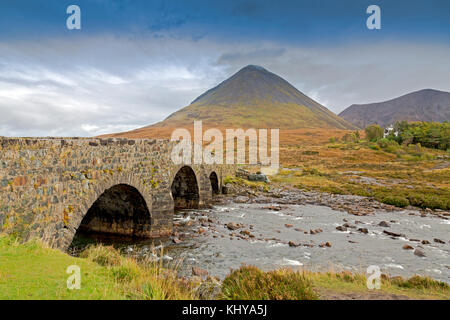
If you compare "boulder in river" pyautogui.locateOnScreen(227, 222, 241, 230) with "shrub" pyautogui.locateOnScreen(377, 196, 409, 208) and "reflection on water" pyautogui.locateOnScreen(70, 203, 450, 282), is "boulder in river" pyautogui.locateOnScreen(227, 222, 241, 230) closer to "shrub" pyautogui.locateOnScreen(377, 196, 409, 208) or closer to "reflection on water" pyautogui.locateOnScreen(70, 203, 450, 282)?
"reflection on water" pyautogui.locateOnScreen(70, 203, 450, 282)

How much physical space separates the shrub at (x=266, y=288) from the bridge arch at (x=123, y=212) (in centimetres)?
768

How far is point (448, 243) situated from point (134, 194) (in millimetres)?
16419

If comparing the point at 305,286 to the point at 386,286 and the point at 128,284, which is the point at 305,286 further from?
the point at 128,284

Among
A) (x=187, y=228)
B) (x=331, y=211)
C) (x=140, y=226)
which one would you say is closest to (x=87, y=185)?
(x=140, y=226)

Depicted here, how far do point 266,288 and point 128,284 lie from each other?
8.77ft

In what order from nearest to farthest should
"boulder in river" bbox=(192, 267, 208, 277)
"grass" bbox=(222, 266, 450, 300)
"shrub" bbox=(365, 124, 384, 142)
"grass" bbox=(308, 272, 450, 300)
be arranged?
"grass" bbox=(222, 266, 450, 300) → "grass" bbox=(308, 272, 450, 300) → "boulder in river" bbox=(192, 267, 208, 277) → "shrub" bbox=(365, 124, 384, 142)

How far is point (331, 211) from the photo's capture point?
79.7ft

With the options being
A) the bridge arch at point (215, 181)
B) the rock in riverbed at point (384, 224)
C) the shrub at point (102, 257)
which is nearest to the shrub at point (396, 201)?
the rock in riverbed at point (384, 224)

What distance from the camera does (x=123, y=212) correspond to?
577 inches

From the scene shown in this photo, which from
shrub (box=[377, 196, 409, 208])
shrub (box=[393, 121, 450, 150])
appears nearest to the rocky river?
shrub (box=[377, 196, 409, 208])

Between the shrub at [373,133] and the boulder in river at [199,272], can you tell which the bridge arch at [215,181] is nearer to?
the boulder in river at [199,272]

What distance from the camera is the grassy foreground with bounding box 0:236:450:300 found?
205 inches

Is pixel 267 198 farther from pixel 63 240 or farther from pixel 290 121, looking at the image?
pixel 290 121

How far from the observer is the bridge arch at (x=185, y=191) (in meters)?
23.7
